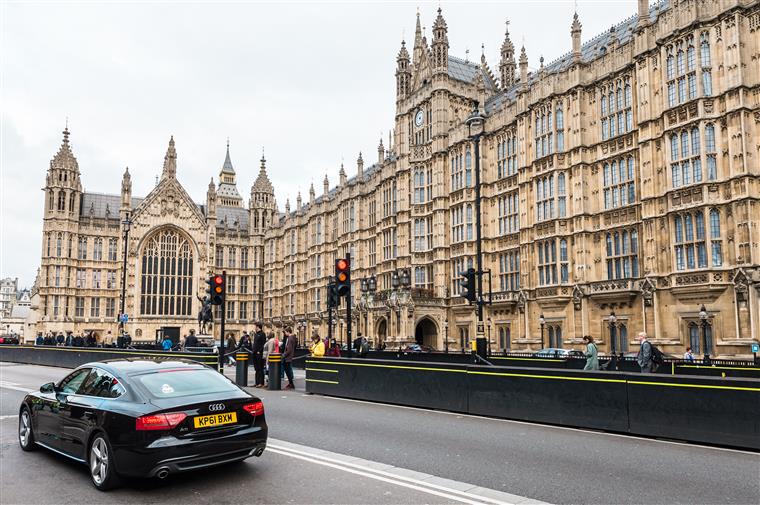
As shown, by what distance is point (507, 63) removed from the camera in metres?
55.0

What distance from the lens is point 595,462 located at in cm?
909

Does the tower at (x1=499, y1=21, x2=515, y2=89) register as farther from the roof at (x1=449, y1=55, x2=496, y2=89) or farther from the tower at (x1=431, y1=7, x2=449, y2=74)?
the tower at (x1=431, y1=7, x2=449, y2=74)

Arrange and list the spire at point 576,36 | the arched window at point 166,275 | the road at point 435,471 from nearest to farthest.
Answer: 1. the road at point 435,471
2. the spire at point 576,36
3. the arched window at point 166,275

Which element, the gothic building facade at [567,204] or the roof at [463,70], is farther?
the roof at [463,70]

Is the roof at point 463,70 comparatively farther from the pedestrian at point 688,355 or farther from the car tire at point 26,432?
the car tire at point 26,432

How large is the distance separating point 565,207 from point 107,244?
57492 millimetres

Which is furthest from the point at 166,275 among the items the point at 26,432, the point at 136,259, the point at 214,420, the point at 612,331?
the point at 214,420

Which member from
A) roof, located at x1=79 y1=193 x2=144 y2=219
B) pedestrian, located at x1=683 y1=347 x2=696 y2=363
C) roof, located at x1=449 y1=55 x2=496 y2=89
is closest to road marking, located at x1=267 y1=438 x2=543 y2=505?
pedestrian, located at x1=683 y1=347 x2=696 y2=363

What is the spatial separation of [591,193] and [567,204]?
1490mm

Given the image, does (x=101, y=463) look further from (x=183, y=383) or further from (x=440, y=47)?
(x=440, y=47)

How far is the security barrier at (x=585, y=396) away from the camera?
10.2 metres

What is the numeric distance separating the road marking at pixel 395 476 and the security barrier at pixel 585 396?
5227 millimetres

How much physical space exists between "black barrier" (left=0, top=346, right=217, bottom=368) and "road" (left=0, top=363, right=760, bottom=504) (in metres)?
14.6

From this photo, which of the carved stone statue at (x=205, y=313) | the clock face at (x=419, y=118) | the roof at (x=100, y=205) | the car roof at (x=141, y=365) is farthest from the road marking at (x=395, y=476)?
the roof at (x=100, y=205)
